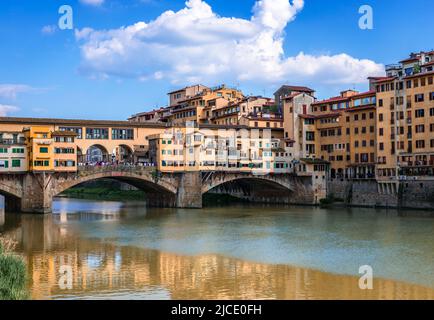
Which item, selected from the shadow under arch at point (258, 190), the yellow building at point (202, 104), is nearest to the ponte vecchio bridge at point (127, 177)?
the shadow under arch at point (258, 190)

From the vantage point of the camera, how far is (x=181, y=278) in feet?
80.6

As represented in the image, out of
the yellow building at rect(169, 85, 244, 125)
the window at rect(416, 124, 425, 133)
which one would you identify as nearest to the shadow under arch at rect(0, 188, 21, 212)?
the yellow building at rect(169, 85, 244, 125)

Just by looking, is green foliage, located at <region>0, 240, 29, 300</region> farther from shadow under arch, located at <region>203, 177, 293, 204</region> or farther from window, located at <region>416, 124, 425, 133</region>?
shadow under arch, located at <region>203, 177, 293, 204</region>

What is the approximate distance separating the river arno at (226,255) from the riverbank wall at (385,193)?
396 cm

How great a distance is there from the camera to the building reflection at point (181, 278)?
71.3ft

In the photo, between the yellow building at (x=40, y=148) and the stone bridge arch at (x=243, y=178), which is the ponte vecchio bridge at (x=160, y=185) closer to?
the stone bridge arch at (x=243, y=178)

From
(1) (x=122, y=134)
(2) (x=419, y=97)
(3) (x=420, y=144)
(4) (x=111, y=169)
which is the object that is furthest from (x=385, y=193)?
(1) (x=122, y=134)

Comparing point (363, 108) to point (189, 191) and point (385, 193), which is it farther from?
point (189, 191)

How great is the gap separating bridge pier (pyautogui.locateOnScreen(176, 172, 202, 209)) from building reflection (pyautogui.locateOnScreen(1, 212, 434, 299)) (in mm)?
27094

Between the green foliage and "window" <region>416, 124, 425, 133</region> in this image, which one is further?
A: "window" <region>416, 124, 425, 133</region>

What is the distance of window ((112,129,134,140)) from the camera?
2483 inches
